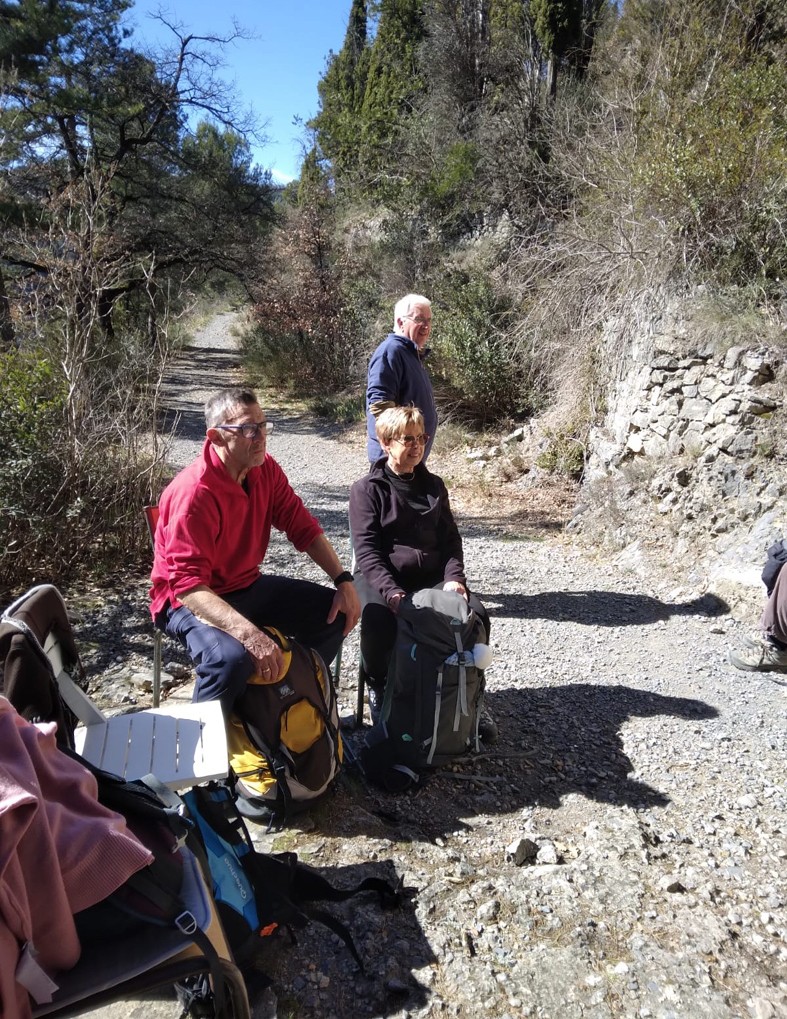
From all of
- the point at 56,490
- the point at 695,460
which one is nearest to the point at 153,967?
the point at 56,490

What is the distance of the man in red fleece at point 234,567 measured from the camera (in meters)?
2.41

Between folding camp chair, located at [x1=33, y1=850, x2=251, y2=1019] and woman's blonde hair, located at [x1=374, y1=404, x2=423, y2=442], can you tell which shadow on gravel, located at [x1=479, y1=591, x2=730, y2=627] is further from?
folding camp chair, located at [x1=33, y1=850, x2=251, y2=1019]

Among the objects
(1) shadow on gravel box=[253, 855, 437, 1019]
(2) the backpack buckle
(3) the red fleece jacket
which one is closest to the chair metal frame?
(3) the red fleece jacket

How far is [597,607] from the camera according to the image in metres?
4.88

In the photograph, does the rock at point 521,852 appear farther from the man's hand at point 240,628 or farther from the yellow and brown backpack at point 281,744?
the man's hand at point 240,628

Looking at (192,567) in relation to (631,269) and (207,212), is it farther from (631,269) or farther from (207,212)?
(207,212)

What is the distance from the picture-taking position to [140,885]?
142 centimetres

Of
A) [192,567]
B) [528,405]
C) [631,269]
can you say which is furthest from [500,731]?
[528,405]

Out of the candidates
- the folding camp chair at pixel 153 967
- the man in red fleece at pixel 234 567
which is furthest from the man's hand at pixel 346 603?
the folding camp chair at pixel 153 967

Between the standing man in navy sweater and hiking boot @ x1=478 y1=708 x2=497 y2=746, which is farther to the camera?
the standing man in navy sweater

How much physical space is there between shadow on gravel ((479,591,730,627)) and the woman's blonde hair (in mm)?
2026

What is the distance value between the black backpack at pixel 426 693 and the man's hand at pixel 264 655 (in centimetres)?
52

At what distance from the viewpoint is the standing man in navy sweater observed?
3.91 meters

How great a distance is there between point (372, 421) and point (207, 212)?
14.4m
